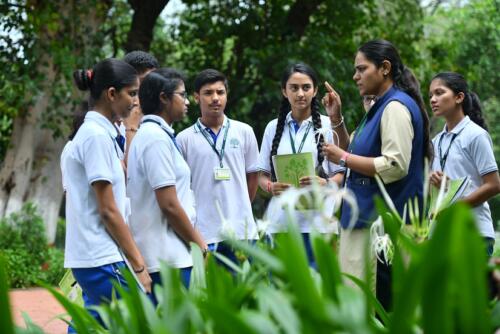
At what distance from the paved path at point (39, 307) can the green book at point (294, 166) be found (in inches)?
138

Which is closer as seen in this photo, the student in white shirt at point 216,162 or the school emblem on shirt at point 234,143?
the student in white shirt at point 216,162

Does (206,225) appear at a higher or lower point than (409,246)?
lower

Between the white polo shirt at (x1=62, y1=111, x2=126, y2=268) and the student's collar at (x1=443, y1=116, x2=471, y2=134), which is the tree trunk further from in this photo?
the white polo shirt at (x1=62, y1=111, x2=126, y2=268)

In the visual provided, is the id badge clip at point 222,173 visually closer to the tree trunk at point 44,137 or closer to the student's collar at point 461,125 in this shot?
the student's collar at point 461,125

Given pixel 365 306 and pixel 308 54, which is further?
pixel 308 54

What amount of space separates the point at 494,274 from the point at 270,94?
46.5 ft

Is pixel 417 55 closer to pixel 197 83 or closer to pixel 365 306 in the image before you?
pixel 197 83

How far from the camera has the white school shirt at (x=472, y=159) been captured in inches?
268

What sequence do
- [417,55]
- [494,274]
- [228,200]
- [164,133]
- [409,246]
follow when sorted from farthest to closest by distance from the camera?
[417,55]
[228,200]
[164,133]
[494,274]
[409,246]

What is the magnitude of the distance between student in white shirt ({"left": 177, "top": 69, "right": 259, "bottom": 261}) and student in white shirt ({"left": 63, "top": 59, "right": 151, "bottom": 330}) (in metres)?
1.68

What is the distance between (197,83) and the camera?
713cm

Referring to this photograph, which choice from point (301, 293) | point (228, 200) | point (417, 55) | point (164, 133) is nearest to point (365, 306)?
point (301, 293)

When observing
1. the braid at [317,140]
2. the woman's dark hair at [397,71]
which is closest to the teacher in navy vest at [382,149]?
the woman's dark hair at [397,71]

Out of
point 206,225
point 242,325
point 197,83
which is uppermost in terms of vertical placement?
point 197,83
